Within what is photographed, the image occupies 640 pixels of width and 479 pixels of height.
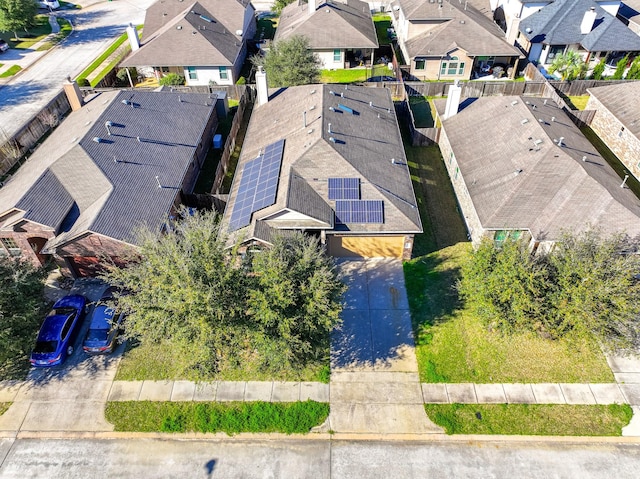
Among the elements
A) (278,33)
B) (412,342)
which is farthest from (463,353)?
(278,33)

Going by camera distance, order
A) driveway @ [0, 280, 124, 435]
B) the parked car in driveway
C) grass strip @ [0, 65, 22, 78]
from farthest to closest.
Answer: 1. grass strip @ [0, 65, 22, 78]
2. the parked car in driveway
3. driveway @ [0, 280, 124, 435]

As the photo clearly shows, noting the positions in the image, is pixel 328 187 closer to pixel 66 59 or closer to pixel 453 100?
pixel 453 100

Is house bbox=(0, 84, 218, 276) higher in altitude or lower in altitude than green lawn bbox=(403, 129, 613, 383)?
higher

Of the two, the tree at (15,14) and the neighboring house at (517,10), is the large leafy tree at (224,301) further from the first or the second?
the tree at (15,14)

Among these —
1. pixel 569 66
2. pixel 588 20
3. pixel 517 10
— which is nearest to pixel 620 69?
pixel 569 66

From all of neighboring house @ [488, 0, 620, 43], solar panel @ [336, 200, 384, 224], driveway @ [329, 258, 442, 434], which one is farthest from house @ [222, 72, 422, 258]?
neighboring house @ [488, 0, 620, 43]

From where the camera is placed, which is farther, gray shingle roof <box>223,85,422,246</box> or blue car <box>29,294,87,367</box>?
gray shingle roof <box>223,85,422,246</box>

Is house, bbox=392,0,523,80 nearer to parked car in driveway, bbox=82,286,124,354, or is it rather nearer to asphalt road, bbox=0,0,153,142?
parked car in driveway, bbox=82,286,124,354

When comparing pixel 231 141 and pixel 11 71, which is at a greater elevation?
pixel 231 141
